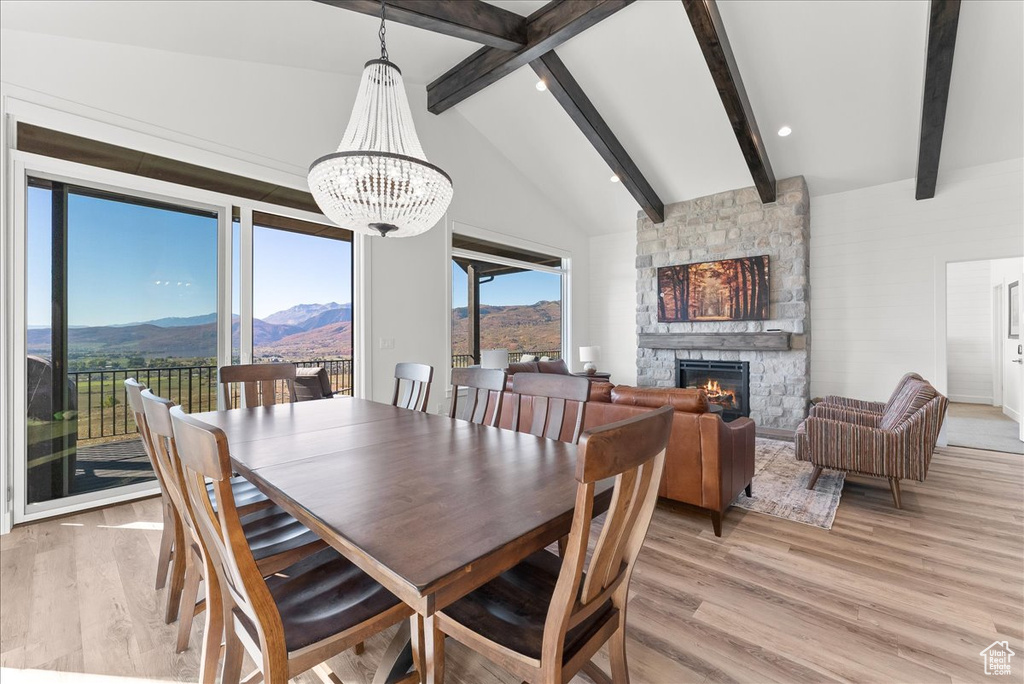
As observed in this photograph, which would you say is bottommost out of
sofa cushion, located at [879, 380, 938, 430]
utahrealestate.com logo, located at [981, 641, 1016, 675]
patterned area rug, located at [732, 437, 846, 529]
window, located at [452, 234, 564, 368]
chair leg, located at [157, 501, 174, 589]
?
utahrealestate.com logo, located at [981, 641, 1016, 675]

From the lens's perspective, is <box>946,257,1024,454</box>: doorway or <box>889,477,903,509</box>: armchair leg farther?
<box>946,257,1024,454</box>: doorway

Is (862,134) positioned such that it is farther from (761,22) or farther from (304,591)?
(304,591)

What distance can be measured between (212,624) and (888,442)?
382cm

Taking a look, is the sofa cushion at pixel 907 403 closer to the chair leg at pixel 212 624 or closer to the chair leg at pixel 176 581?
the chair leg at pixel 212 624

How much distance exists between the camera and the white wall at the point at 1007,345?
538 cm

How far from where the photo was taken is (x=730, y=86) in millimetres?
3875

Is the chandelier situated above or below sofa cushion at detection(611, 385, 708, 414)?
above

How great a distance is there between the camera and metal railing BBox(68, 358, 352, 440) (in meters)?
3.00

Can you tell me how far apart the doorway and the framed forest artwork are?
255 centimetres

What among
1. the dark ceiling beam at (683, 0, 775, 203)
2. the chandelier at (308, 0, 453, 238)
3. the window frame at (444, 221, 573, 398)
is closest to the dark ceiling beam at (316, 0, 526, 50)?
the chandelier at (308, 0, 453, 238)

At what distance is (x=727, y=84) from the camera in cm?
385

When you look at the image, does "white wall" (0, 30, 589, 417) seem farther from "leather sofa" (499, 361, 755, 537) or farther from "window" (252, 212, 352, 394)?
"leather sofa" (499, 361, 755, 537)

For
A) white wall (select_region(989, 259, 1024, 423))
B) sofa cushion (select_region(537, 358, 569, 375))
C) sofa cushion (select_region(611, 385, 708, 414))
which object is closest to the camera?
sofa cushion (select_region(611, 385, 708, 414))

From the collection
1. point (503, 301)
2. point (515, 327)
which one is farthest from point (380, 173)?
point (515, 327)
